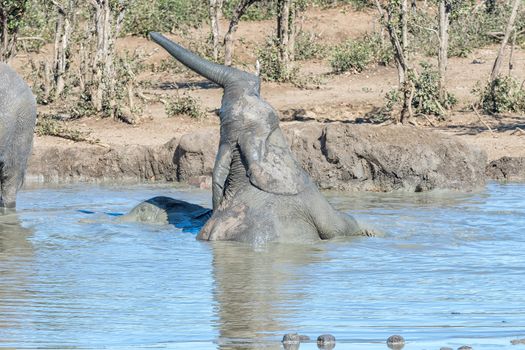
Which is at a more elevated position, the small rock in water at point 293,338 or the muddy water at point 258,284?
the small rock in water at point 293,338

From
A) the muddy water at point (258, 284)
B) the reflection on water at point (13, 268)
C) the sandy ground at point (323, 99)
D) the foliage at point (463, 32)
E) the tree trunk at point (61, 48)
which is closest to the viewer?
the muddy water at point (258, 284)

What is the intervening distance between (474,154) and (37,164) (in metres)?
5.23

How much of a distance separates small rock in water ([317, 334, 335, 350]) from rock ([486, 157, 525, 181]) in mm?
8530

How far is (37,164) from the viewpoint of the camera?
14469 millimetres

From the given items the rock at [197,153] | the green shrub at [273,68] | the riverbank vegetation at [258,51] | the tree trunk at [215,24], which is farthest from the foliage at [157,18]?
the rock at [197,153]

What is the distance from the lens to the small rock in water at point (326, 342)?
561cm

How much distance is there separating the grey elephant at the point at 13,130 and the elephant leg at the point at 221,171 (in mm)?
2705

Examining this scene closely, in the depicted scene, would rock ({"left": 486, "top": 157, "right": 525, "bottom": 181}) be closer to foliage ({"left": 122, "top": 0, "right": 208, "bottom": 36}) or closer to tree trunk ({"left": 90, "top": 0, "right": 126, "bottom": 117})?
tree trunk ({"left": 90, "top": 0, "right": 126, "bottom": 117})

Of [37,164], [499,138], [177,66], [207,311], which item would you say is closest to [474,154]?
[499,138]

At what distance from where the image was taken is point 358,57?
22234 mm

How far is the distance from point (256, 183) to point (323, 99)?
10439 millimetres

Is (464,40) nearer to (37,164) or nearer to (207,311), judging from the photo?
(37,164)

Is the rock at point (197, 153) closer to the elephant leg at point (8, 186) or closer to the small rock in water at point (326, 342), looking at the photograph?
the elephant leg at point (8, 186)

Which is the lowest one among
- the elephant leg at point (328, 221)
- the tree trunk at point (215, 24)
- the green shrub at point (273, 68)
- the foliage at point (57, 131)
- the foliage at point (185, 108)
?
the elephant leg at point (328, 221)
